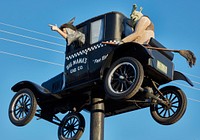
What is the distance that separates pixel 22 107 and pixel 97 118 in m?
2.20

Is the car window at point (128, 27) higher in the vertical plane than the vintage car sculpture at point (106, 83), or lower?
higher

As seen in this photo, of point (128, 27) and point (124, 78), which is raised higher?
point (128, 27)

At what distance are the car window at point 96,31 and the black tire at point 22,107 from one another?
6.44 ft

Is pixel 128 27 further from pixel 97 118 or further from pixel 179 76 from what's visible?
pixel 97 118

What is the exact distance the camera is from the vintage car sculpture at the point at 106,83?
11.3 m

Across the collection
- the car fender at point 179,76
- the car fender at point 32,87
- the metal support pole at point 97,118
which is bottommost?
the metal support pole at point 97,118

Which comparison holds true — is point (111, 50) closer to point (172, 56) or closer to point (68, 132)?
point (172, 56)

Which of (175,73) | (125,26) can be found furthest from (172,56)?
(125,26)

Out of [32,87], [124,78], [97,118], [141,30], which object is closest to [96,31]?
[141,30]

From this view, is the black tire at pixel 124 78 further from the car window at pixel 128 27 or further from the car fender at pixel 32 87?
the car fender at pixel 32 87

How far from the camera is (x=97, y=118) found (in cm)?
1168

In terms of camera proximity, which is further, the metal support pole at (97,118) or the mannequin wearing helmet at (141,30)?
the mannequin wearing helmet at (141,30)

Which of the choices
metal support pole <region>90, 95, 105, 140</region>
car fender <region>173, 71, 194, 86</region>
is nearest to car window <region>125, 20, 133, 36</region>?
car fender <region>173, 71, 194, 86</region>

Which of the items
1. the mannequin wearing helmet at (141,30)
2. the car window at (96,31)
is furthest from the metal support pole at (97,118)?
the mannequin wearing helmet at (141,30)
